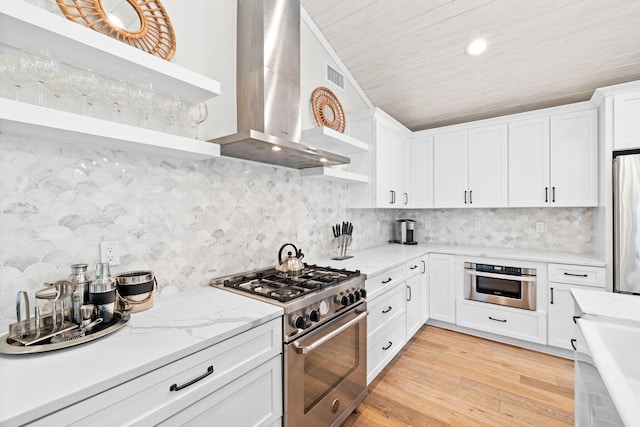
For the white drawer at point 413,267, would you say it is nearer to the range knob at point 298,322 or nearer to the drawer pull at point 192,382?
the range knob at point 298,322

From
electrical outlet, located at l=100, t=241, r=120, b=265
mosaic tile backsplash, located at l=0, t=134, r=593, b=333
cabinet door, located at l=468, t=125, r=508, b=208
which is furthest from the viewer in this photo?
cabinet door, located at l=468, t=125, r=508, b=208

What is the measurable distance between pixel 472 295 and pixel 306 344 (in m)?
2.44

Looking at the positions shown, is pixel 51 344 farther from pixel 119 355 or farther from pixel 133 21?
pixel 133 21

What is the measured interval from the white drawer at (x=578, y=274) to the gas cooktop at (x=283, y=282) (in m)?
2.15

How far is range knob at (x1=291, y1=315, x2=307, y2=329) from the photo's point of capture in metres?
1.44

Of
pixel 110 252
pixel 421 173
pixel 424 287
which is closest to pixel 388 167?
pixel 421 173

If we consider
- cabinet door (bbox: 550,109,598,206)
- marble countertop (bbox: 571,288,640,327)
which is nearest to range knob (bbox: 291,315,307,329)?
marble countertop (bbox: 571,288,640,327)

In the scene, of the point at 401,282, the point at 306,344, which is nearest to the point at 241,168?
the point at 306,344

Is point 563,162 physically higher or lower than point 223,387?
higher

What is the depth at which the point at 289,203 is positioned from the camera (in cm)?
243

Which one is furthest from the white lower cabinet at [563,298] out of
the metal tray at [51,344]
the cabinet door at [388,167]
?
the metal tray at [51,344]

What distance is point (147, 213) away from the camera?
5.06ft

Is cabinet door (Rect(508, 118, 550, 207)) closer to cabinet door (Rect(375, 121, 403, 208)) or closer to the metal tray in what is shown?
cabinet door (Rect(375, 121, 403, 208))

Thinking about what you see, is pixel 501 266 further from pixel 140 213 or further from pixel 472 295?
pixel 140 213
